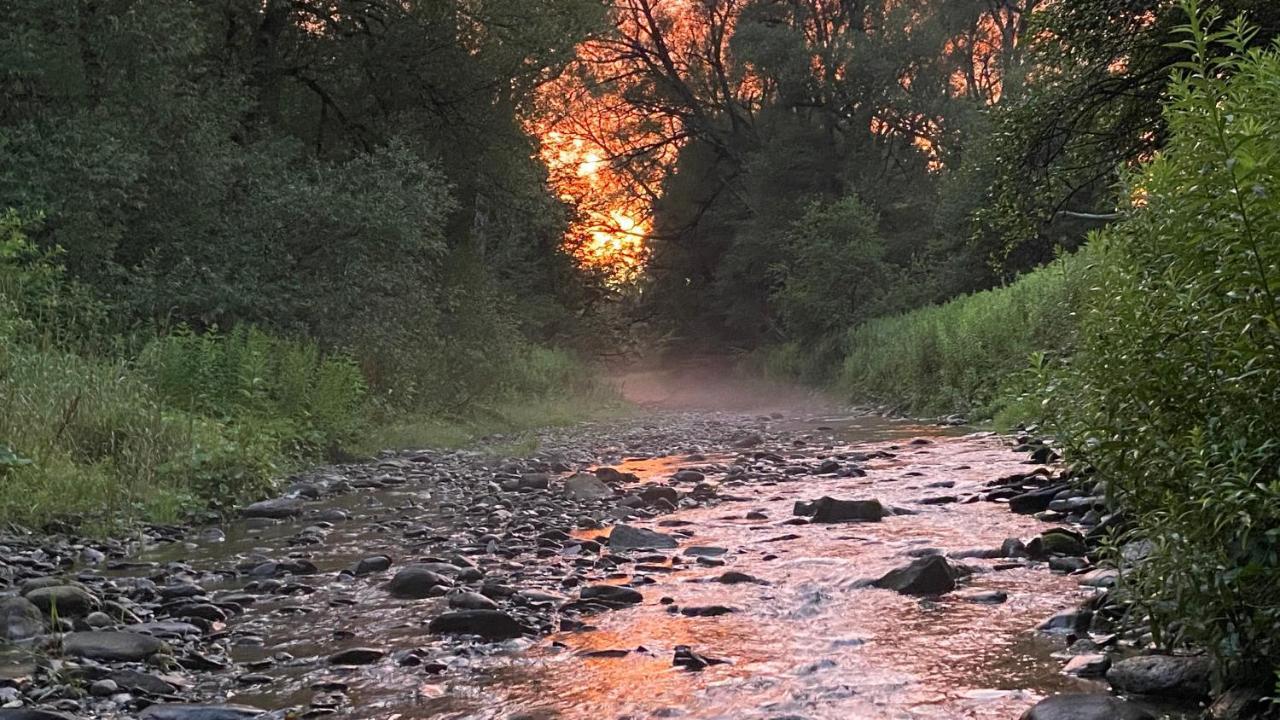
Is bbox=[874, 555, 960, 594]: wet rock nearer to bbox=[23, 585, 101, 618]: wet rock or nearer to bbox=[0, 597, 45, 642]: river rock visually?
bbox=[23, 585, 101, 618]: wet rock

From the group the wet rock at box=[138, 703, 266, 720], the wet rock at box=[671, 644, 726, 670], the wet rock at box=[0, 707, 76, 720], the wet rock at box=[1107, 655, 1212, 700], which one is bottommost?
the wet rock at box=[671, 644, 726, 670]

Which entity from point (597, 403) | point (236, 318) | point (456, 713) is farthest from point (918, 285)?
point (456, 713)

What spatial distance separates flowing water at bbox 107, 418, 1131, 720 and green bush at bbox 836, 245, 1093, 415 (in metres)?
4.47

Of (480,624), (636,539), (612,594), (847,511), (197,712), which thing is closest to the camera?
(197,712)

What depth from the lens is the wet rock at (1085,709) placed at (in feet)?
9.71

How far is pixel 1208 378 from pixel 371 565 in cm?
456

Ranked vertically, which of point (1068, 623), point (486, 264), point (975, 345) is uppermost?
point (486, 264)

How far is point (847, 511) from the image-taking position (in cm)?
721

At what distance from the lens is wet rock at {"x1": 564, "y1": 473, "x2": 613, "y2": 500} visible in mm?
8820

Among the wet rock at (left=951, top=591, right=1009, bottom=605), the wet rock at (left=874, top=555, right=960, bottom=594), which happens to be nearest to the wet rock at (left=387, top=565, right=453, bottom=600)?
the wet rock at (left=874, top=555, right=960, bottom=594)

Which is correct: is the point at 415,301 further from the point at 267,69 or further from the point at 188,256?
the point at 267,69

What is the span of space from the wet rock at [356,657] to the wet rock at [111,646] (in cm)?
69

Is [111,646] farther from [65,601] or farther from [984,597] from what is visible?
[984,597]

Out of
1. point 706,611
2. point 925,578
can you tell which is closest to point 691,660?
point 706,611
